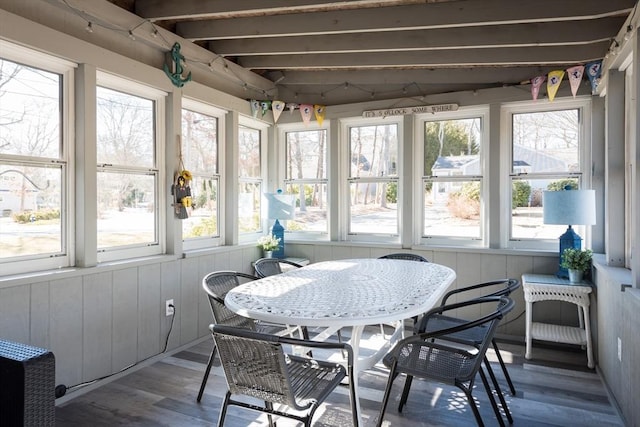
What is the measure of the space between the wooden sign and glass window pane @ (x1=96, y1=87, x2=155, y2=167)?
7.47ft

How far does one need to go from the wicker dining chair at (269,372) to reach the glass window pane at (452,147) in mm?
2998

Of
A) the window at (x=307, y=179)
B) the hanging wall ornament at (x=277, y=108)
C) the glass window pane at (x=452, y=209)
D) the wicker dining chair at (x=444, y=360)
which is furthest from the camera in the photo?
the window at (x=307, y=179)

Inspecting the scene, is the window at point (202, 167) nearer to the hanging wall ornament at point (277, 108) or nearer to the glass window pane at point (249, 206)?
the glass window pane at point (249, 206)

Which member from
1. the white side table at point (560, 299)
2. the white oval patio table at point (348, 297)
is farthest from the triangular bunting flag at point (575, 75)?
the white oval patio table at point (348, 297)

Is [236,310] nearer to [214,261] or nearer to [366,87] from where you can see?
[214,261]

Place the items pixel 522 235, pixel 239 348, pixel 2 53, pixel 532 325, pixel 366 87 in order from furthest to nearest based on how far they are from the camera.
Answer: pixel 366 87 → pixel 522 235 → pixel 532 325 → pixel 2 53 → pixel 239 348

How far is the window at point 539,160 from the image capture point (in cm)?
387

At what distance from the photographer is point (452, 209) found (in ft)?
14.2

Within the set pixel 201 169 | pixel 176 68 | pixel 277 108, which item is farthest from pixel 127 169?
pixel 277 108

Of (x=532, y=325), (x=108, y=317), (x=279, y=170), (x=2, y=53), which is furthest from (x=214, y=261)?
(x=532, y=325)

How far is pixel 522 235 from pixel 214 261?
3062 millimetres

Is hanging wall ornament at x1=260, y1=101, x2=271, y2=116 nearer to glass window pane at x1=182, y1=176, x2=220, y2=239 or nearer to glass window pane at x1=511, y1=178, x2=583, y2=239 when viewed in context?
glass window pane at x1=182, y1=176, x2=220, y2=239

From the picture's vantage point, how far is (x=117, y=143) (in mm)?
3213

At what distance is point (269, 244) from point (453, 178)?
2102 millimetres
